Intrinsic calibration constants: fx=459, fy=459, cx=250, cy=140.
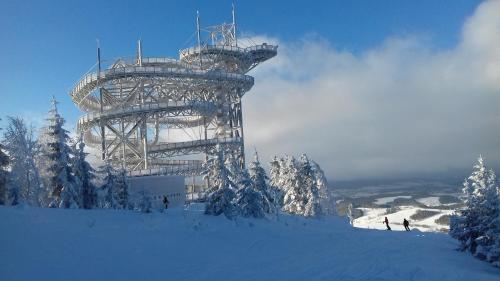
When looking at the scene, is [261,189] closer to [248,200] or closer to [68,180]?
[248,200]

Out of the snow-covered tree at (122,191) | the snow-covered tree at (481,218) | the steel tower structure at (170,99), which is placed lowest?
the snow-covered tree at (481,218)

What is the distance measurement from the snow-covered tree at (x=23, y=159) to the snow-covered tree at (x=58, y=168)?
355 inches

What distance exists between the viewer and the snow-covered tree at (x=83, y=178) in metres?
30.5

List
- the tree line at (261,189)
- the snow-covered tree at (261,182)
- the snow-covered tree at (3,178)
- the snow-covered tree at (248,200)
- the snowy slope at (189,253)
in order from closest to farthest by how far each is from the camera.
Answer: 1. the snowy slope at (189,253)
2. the tree line at (261,189)
3. the snow-covered tree at (3,178)
4. the snow-covered tree at (248,200)
5. the snow-covered tree at (261,182)

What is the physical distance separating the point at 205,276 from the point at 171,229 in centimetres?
598

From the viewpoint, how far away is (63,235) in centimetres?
1686

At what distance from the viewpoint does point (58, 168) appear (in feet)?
100

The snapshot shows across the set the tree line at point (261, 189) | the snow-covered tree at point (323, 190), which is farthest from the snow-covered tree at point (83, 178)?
the snow-covered tree at point (323, 190)

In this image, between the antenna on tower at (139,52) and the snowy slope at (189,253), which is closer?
the snowy slope at (189,253)

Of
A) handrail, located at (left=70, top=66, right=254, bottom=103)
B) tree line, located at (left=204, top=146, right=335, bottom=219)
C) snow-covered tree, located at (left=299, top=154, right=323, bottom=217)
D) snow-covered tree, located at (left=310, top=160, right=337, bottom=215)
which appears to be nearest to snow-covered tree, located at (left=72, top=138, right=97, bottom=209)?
tree line, located at (left=204, top=146, right=335, bottom=219)

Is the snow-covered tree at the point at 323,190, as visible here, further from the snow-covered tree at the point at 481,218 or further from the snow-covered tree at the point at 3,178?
the snow-covered tree at the point at 3,178

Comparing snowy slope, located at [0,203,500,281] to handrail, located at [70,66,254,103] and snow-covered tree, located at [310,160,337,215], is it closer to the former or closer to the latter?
snow-covered tree, located at [310,160,337,215]

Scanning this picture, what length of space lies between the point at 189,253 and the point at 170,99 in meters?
52.5

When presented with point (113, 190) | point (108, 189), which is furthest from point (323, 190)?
point (108, 189)
